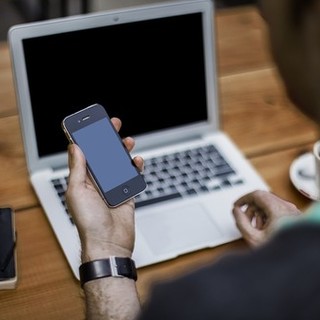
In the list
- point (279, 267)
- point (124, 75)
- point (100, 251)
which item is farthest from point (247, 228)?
point (279, 267)

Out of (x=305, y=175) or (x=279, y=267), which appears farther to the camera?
(x=305, y=175)

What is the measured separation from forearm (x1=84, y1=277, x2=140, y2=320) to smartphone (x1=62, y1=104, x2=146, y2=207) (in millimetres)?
136

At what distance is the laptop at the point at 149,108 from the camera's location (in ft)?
4.12

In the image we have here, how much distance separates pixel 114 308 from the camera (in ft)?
3.43

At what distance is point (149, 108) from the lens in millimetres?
1385

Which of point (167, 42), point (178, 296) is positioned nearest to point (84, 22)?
point (167, 42)

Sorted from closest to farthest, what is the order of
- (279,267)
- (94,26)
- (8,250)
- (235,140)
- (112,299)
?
(279,267) → (112,299) → (8,250) → (94,26) → (235,140)

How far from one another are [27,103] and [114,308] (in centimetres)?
41

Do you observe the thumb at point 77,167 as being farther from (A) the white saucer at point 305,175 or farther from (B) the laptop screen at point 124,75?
(A) the white saucer at point 305,175

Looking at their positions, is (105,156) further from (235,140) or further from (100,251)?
(235,140)

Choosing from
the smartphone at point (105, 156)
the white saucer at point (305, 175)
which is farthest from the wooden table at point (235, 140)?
the smartphone at point (105, 156)

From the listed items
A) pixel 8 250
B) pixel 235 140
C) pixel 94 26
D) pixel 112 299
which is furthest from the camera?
pixel 235 140

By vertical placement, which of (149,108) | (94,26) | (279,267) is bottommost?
(149,108)

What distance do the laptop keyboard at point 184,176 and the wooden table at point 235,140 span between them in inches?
2.6
